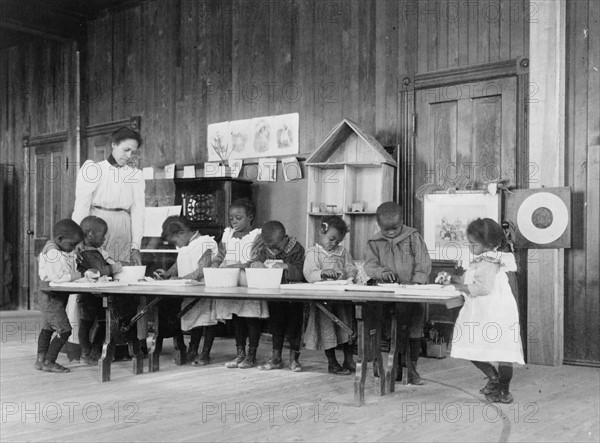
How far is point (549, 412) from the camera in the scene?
3.89 metres

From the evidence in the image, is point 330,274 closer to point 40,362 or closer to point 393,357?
point 393,357

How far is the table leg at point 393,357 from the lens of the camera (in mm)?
4367

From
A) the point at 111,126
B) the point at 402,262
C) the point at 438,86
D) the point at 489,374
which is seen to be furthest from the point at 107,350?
the point at 111,126

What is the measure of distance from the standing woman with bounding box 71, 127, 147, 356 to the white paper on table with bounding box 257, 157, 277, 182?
168 centimetres

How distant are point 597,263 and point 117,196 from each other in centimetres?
375

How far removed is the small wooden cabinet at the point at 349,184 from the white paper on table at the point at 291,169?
441 mm

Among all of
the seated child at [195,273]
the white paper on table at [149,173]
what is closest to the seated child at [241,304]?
the seated child at [195,273]

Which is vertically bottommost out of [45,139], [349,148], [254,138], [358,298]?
[358,298]

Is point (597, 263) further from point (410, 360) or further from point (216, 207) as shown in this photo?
point (216, 207)

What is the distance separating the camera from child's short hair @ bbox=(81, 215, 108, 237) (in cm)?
525

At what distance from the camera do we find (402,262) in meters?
4.93

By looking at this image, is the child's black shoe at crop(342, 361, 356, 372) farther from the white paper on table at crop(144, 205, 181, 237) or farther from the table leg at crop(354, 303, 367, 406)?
the white paper on table at crop(144, 205, 181, 237)

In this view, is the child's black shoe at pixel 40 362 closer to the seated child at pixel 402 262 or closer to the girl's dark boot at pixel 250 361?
the girl's dark boot at pixel 250 361

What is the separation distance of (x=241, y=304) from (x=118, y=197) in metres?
1.35
